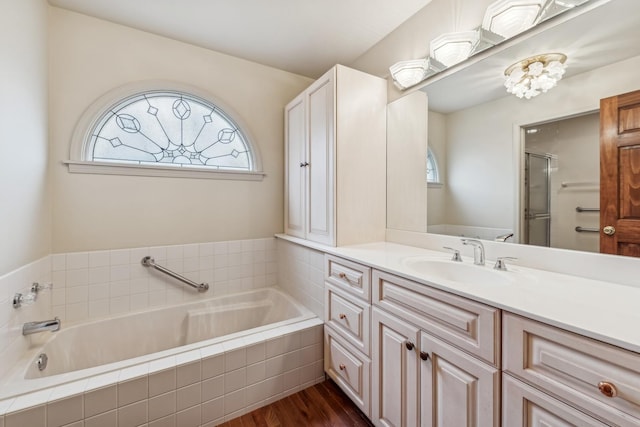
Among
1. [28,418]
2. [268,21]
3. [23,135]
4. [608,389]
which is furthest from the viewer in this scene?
[268,21]

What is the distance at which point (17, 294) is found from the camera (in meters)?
1.32

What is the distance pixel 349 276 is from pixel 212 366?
0.89 meters

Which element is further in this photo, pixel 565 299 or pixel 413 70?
pixel 413 70

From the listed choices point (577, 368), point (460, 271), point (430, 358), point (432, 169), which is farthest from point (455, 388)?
point (432, 169)

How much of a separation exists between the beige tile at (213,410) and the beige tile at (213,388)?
3cm

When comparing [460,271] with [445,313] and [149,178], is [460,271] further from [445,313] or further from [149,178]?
[149,178]

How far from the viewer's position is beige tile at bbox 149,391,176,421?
4.17ft

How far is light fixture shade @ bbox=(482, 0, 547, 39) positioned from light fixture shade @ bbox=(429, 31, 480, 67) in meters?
0.11

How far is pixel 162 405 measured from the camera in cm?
129

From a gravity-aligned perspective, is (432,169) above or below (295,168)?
below

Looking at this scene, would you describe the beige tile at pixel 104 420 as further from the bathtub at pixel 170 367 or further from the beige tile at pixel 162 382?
the beige tile at pixel 162 382

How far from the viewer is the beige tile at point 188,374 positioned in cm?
133

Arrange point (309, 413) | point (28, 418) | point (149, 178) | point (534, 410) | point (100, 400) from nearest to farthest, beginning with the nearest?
1. point (534, 410)
2. point (28, 418)
3. point (100, 400)
4. point (309, 413)
5. point (149, 178)

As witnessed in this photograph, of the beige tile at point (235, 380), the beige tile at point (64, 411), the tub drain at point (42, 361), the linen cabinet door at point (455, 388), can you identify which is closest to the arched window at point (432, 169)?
the linen cabinet door at point (455, 388)
